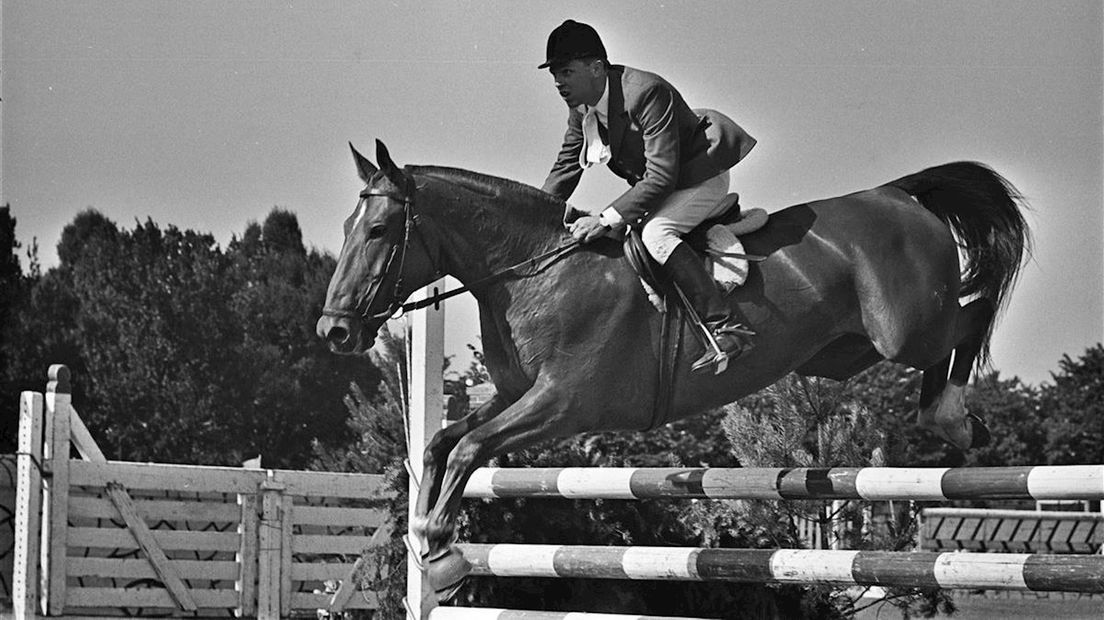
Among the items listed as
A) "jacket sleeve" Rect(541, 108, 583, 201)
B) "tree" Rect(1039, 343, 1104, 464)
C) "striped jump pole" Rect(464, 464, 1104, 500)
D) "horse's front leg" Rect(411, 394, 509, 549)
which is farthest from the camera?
"tree" Rect(1039, 343, 1104, 464)

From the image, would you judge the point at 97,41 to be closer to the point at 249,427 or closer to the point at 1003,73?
the point at 1003,73

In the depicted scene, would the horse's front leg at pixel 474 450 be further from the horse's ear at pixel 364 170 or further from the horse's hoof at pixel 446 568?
the horse's ear at pixel 364 170

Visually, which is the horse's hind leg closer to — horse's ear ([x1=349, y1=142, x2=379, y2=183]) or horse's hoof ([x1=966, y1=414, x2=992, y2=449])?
horse's hoof ([x1=966, y1=414, x2=992, y2=449])

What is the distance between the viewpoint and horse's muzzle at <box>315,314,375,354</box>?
3982mm

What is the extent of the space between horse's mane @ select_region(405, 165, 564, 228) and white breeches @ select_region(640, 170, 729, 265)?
36cm

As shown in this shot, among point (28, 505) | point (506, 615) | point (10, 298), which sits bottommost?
point (506, 615)

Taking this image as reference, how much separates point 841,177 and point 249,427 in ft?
55.4

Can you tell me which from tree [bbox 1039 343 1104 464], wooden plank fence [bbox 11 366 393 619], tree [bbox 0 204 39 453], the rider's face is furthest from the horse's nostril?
tree [bbox 1039 343 1104 464]

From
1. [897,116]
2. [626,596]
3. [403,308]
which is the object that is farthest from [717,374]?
[897,116]

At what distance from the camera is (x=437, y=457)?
4.12 meters

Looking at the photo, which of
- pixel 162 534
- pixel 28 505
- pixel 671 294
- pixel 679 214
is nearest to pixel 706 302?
pixel 671 294

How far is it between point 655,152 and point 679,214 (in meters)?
0.20

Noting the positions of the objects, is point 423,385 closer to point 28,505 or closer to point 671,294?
point 671,294

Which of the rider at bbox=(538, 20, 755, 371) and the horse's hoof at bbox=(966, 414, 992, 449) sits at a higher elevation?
the rider at bbox=(538, 20, 755, 371)
